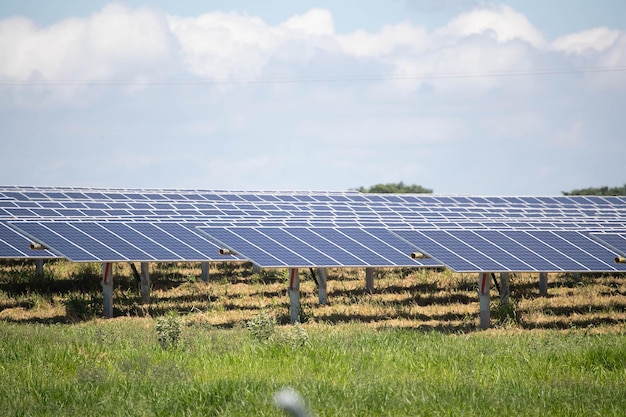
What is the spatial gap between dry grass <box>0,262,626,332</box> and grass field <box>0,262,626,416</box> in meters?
0.11

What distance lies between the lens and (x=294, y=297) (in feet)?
91.0

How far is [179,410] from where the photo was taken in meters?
14.2

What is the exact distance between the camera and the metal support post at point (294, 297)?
2756cm

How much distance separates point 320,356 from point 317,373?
5.19 feet

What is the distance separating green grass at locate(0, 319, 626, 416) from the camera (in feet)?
46.8

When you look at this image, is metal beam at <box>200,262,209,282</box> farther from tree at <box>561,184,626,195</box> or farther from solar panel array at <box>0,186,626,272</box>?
tree at <box>561,184,626,195</box>

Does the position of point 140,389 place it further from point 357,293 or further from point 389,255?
point 357,293

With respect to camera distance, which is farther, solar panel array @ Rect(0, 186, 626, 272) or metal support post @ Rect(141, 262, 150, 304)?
metal support post @ Rect(141, 262, 150, 304)

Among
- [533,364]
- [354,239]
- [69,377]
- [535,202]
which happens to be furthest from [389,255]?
[535,202]

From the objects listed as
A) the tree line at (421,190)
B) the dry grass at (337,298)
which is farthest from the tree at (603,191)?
the dry grass at (337,298)

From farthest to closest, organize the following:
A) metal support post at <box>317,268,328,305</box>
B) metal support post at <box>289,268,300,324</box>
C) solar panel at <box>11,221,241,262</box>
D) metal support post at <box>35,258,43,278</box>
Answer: metal support post at <box>35,258,43,278</box>, metal support post at <box>317,268,328,305</box>, solar panel at <box>11,221,241,262</box>, metal support post at <box>289,268,300,324</box>

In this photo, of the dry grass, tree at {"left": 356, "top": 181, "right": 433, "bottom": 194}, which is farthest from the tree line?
the dry grass

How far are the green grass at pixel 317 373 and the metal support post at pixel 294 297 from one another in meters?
4.41

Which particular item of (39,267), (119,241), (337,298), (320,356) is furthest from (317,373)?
(39,267)
